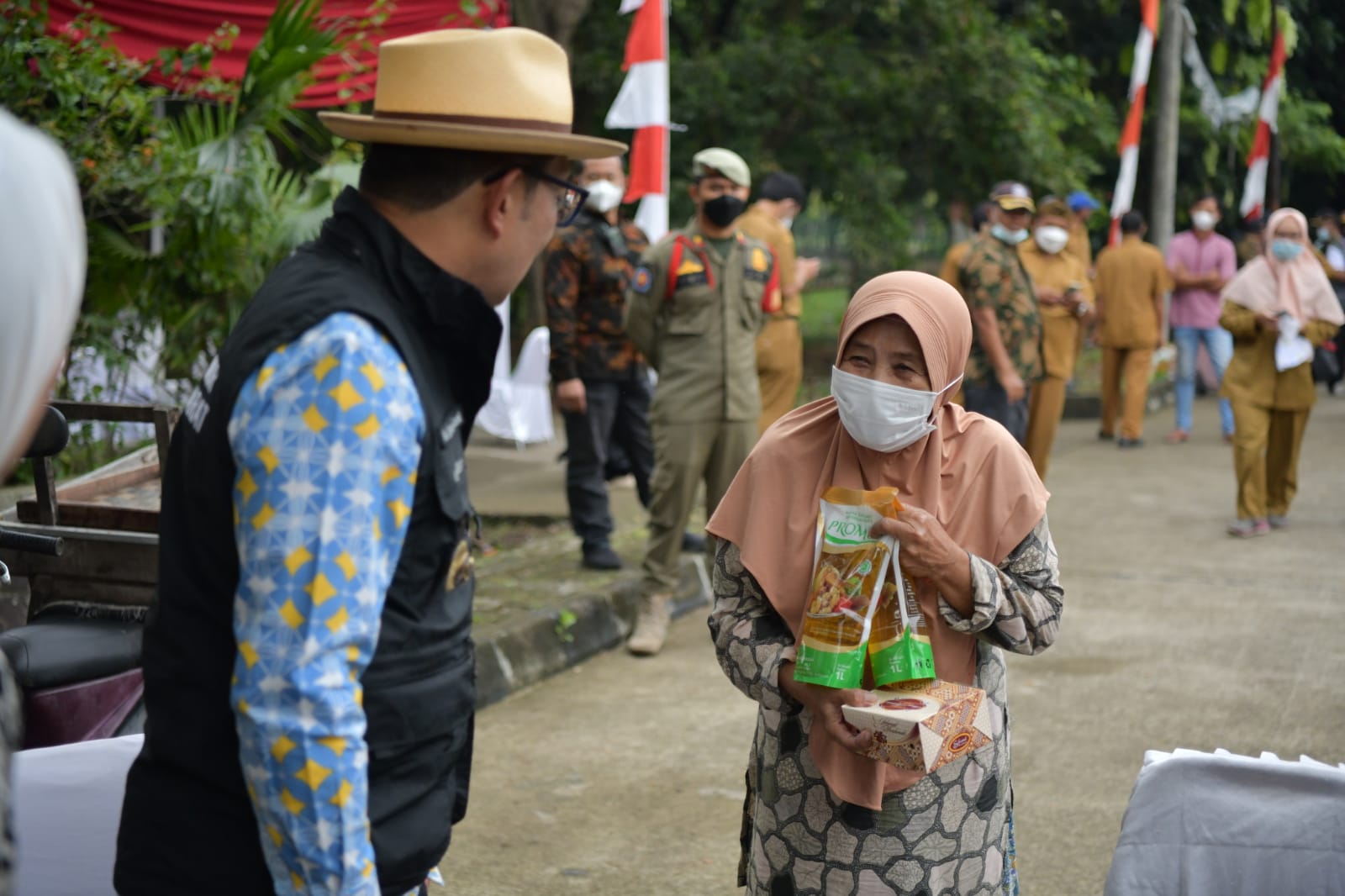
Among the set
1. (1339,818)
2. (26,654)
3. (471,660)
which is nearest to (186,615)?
(471,660)

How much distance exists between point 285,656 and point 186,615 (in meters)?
0.25

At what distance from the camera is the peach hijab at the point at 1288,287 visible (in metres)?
8.38

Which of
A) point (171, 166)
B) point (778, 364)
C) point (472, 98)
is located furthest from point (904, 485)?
point (778, 364)

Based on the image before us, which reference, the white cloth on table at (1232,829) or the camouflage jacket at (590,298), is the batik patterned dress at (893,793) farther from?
the camouflage jacket at (590,298)

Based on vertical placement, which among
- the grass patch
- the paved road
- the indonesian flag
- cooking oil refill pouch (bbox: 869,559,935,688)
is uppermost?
the indonesian flag

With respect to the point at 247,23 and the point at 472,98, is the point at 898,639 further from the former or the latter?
the point at 247,23

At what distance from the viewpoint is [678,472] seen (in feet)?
20.9

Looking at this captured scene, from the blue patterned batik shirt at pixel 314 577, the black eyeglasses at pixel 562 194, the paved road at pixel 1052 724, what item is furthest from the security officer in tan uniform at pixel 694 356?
the blue patterned batik shirt at pixel 314 577

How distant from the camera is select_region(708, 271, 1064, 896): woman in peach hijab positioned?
262 centimetres

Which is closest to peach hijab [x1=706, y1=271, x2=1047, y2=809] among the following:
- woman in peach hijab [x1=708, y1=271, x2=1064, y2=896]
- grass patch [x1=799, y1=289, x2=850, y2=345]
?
woman in peach hijab [x1=708, y1=271, x2=1064, y2=896]

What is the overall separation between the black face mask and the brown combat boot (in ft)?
5.61

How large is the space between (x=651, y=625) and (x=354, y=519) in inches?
195

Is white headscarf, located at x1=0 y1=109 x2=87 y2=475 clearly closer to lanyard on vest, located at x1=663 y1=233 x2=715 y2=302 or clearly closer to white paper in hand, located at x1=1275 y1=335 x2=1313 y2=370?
lanyard on vest, located at x1=663 y1=233 x2=715 y2=302

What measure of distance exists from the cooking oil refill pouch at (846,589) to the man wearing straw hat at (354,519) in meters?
0.74
